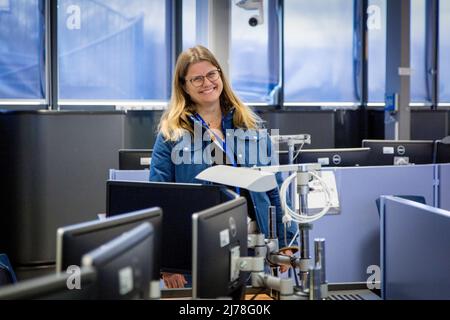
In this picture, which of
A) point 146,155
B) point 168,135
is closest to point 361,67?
point 146,155

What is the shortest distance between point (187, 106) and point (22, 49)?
12.3 ft

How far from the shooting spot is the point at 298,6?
7.11 meters

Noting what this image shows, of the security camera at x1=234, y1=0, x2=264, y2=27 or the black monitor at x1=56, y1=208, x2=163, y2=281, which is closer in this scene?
the black monitor at x1=56, y1=208, x2=163, y2=281

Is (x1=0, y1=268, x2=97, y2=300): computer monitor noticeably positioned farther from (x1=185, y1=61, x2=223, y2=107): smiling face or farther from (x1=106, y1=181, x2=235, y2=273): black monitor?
(x1=185, y1=61, x2=223, y2=107): smiling face

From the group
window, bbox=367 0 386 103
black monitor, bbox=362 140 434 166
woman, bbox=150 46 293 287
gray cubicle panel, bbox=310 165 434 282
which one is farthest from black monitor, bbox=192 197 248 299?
window, bbox=367 0 386 103

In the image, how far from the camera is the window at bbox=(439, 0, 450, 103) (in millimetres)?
7480

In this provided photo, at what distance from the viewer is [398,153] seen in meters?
3.82

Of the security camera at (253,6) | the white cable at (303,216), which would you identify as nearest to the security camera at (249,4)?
the security camera at (253,6)

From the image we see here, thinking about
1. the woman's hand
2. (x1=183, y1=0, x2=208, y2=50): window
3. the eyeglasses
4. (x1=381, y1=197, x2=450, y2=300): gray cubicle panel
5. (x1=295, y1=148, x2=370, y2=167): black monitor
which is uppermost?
(x1=183, y1=0, x2=208, y2=50): window

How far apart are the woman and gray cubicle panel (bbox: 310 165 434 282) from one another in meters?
1.14

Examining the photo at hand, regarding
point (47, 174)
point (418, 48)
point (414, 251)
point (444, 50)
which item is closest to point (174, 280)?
point (414, 251)

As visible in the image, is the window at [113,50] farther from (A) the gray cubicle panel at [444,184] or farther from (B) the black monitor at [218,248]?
(B) the black monitor at [218,248]

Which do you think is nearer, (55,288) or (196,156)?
(55,288)

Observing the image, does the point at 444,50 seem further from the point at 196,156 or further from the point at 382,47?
the point at 196,156
